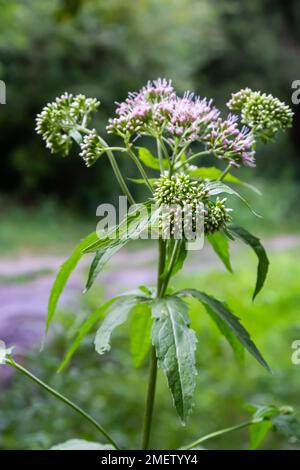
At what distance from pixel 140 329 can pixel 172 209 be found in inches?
18.3

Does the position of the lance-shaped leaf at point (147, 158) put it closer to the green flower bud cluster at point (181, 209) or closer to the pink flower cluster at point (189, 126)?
the pink flower cluster at point (189, 126)

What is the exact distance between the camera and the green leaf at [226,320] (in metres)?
1.11

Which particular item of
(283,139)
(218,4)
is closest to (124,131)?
(218,4)

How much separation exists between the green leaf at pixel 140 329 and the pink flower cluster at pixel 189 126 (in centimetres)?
40

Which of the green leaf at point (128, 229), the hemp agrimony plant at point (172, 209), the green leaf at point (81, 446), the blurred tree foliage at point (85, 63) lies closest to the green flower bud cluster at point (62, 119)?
the hemp agrimony plant at point (172, 209)

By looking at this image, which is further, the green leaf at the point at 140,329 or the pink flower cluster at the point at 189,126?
the green leaf at the point at 140,329

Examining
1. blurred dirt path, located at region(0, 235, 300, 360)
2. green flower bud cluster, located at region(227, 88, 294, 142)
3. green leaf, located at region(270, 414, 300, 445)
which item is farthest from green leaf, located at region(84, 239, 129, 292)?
blurred dirt path, located at region(0, 235, 300, 360)

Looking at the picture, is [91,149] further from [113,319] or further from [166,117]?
[113,319]

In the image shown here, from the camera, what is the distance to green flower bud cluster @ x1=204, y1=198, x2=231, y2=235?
1.02 meters

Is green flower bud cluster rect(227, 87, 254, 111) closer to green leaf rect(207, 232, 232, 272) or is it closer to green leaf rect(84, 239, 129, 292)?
green leaf rect(207, 232, 232, 272)

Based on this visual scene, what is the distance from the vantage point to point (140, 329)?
54.2 inches

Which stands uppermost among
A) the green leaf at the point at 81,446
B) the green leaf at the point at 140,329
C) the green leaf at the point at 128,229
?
the green leaf at the point at 128,229

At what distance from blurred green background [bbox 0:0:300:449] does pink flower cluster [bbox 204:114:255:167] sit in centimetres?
81

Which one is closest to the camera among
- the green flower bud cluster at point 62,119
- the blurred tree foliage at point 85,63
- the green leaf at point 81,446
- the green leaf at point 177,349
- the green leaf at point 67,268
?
the green leaf at point 177,349
